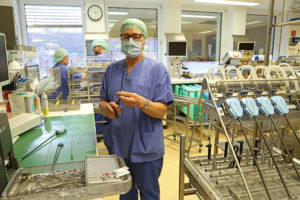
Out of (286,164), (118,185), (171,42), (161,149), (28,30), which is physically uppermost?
(28,30)

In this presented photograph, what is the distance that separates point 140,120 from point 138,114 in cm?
4

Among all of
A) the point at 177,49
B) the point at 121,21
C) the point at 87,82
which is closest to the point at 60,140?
the point at 87,82

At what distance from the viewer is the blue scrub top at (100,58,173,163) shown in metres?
1.38

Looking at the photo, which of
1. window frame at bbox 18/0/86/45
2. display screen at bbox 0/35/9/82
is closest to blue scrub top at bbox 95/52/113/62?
display screen at bbox 0/35/9/82

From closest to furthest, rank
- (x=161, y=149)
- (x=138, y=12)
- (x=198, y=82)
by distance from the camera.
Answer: (x=161, y=149) < (x=198, y=82) < (x=138, y=12)

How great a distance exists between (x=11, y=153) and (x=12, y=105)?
987 millimetres

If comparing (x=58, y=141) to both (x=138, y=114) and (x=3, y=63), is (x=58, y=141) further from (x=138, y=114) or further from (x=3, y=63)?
(x=3, y=63)

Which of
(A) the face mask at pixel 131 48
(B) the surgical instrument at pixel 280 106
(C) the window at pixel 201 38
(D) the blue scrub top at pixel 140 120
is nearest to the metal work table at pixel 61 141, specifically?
(D) the blue scrub top at pixel 140 120

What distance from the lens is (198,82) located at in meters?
4.27

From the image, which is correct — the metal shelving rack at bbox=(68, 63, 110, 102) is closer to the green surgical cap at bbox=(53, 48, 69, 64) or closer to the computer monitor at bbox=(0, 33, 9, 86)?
the green surgical cap at bbox=(53, 48, 69, 64)

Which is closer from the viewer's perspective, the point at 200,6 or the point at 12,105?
the point at 12,105

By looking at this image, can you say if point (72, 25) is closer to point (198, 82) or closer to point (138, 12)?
point (138, 12)

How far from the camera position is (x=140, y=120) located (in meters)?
1.39

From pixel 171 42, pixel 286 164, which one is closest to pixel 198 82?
pixel 171 42
